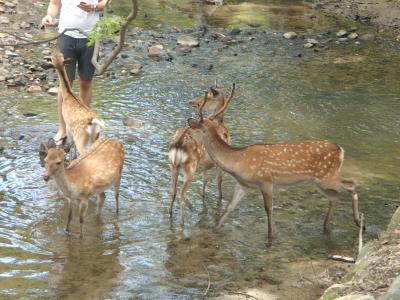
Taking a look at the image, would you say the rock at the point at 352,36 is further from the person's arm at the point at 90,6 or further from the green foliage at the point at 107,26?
the green foliage at the point at 107,26

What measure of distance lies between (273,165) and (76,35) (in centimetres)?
307

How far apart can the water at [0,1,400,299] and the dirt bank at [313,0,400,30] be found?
4.48 meters

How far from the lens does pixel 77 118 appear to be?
8.33 meters

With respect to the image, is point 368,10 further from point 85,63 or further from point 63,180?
point 63,180

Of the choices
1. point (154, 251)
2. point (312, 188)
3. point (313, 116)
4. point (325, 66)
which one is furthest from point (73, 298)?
point (325, 66)

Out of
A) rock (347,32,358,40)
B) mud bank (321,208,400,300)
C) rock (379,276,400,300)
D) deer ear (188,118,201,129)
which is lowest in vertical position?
rock (347,32,358,40)

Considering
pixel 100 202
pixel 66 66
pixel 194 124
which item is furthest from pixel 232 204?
pixel 66 66

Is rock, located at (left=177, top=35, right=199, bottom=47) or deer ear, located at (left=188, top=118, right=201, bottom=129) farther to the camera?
rock, located at (left=177, top=35, right=199, bottom=47)

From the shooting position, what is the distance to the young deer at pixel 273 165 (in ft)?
23.4

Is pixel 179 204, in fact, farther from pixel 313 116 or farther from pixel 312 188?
pixel 313 116

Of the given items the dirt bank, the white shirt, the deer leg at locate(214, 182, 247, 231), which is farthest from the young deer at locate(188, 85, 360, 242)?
the dirt bank

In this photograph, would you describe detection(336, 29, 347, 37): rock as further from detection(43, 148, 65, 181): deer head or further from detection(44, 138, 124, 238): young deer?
detection(43, 148, 65, 181): deer head

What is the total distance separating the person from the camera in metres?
8.70

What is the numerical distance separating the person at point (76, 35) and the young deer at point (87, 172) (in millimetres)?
1684
